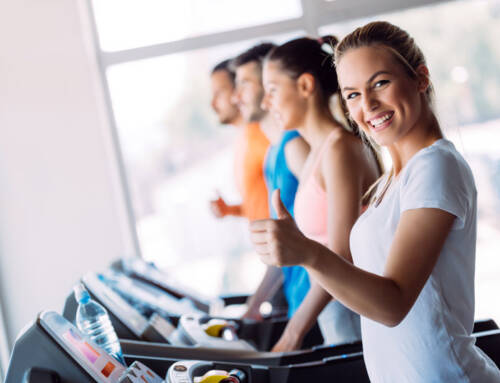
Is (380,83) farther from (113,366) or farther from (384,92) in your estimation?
(113,366)

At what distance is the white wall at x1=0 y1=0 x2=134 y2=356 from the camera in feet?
10.9

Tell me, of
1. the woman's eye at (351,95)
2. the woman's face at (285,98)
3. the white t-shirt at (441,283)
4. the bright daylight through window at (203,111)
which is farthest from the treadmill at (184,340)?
the bright daylight through window at (203,111)

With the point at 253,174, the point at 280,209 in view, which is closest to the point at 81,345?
the point at 280,209

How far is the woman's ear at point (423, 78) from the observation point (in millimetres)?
978

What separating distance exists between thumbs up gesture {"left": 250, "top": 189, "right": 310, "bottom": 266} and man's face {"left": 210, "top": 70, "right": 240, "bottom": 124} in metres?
2.25

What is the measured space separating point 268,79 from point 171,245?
7.47ft

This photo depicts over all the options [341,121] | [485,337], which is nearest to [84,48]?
[341,121]

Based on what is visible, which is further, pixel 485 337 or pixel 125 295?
pixel 125 295

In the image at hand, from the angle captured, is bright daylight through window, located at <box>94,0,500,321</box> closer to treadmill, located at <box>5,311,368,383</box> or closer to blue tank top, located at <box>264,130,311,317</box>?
blue tank top, located at <box>264,130,311,317</box>

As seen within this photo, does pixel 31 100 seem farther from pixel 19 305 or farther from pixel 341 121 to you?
pixel 341 121

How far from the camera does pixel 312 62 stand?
1606 millimetres

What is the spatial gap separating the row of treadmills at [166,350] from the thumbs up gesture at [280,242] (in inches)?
21.2

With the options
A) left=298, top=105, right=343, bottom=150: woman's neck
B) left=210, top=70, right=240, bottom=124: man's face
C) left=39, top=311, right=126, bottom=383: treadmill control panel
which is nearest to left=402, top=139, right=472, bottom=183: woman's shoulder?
left=298, top=105, right=343, bottom=150: woman's neck

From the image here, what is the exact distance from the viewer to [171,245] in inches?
146
